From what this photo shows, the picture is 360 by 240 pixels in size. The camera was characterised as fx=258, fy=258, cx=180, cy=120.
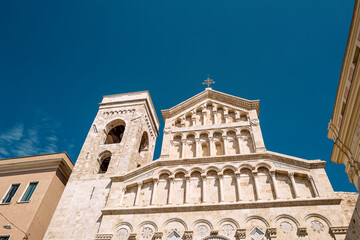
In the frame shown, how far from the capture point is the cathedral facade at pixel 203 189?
1370 centimetres

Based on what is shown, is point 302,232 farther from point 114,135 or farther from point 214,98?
point 114,135

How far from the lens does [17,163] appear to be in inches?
802

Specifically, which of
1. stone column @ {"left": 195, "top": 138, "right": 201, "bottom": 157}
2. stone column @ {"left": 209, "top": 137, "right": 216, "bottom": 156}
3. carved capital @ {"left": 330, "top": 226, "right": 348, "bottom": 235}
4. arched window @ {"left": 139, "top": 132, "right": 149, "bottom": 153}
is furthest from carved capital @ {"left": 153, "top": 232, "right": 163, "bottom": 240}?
arched window @ {"left": 139, "top": 132, "right": 149, "bottom": 153}

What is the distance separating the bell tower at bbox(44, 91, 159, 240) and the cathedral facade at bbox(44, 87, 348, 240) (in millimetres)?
79

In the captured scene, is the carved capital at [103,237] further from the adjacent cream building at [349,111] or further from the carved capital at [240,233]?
the adjacent cream building at [349,111]

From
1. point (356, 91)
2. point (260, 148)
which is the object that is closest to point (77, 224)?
point (260, 148)

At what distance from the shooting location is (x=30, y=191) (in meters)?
18.7

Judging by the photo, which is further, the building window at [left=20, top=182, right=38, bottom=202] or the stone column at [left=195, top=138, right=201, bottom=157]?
the stone column at [left=195, top=138, right=201, bottom=157]

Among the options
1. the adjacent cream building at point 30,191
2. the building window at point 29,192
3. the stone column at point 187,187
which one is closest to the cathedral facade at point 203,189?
the stone column at point 187,187

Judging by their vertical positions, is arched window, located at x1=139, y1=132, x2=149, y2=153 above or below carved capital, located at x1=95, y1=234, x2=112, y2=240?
above

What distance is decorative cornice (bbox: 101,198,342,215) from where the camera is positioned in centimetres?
1386

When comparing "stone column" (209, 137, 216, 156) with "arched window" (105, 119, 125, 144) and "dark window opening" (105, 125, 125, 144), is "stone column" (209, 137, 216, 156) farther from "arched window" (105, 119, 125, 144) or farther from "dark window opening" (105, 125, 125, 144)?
"dark window opening" (105, 125, 125, 144)

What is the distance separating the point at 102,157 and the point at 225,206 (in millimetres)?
11778

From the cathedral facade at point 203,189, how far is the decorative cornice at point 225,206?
52mm
